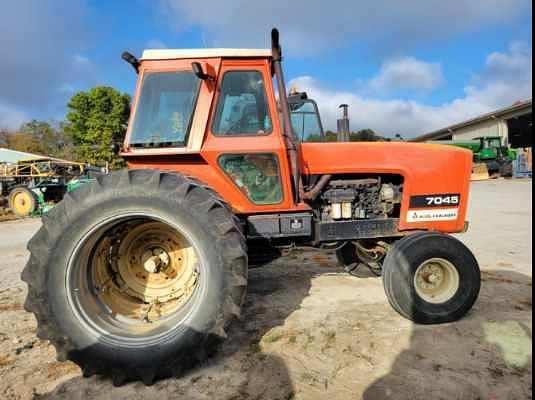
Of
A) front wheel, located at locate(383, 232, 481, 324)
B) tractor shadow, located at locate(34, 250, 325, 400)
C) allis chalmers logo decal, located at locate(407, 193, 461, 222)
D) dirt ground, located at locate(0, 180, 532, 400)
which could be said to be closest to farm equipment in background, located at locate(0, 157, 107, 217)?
dirt ground, located at locate(0, 180, 532, 400)

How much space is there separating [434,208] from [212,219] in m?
2.17

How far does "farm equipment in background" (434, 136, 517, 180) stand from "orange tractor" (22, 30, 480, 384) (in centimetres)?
1904

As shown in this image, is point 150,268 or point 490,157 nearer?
point 150,268

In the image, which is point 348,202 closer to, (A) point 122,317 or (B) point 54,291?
(A) point 122,317

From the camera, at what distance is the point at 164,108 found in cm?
313

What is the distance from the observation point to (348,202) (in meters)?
3.54

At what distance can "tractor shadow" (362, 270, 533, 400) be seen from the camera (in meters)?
2.24

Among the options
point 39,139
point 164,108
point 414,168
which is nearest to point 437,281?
point 414,168

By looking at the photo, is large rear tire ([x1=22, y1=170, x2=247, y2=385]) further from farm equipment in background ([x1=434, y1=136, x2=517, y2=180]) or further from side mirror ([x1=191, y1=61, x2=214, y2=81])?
farm equipment in background ([x1=434, y1=136, x2=517, y2=180])

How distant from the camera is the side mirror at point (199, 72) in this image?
109 inches

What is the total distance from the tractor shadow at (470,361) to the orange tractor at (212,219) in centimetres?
22

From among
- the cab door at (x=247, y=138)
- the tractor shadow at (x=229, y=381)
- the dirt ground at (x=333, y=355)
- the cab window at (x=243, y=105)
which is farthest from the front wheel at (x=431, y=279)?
the cab window at (x=243, y=105)

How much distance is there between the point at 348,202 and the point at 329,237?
1.21 feet

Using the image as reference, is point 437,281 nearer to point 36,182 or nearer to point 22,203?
point 22,203
